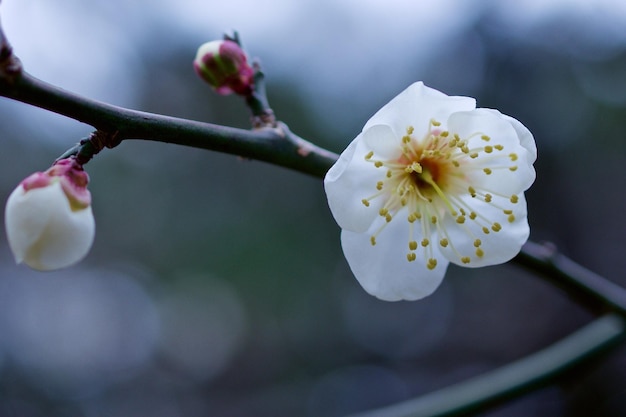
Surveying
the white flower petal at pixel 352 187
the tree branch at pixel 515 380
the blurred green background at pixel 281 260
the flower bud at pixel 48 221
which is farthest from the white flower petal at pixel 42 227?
the blurred green background at pixel 281 260

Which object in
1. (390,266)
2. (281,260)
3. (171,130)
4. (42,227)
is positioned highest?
(281,260)

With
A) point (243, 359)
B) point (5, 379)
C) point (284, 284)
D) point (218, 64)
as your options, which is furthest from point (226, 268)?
point (218, 64)

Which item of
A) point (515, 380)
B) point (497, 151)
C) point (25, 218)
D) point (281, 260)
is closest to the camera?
point (25, 218)

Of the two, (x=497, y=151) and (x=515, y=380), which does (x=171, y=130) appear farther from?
(x=515, y=380)

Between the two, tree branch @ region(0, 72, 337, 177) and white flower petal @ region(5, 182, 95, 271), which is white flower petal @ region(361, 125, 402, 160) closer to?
tree branch @ region(0, 72, 337, 177)

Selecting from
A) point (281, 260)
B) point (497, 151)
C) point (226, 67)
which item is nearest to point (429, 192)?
point (497, 151)

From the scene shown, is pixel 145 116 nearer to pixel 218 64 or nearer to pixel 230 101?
pixel 218 64

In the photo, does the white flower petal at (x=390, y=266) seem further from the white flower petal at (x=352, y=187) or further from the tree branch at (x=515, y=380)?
the tree branch at (x=515, y=380)
